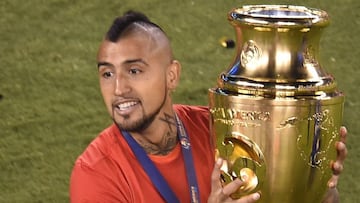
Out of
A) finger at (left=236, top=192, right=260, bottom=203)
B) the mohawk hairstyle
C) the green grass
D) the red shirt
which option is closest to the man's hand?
finger at (left=236, top=192, right=260, bottom=203)

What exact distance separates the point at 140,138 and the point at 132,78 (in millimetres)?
243

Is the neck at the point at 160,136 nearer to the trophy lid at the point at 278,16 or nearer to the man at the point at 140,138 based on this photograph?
the man at the point at 140,138

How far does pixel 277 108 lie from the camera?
115 inches

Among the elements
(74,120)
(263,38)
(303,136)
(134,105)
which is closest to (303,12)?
(263,38)

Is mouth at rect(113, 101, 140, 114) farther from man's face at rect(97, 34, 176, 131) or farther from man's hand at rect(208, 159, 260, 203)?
man's hand at rect(208, 159, 260, 203)

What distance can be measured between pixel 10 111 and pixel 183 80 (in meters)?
1.19

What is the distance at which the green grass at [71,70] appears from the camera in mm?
5715

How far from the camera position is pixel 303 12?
308 centimetres

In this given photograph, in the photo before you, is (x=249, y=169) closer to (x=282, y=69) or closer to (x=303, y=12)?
(x=282, y=69)

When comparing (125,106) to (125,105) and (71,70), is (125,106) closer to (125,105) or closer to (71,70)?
(125,105)

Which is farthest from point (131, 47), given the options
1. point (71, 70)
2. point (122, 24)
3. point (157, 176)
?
point (71, 70)

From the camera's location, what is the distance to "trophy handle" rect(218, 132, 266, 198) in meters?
2.99

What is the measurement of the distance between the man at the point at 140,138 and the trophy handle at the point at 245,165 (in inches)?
2.4

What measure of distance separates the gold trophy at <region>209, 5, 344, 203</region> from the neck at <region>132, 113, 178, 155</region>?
24 centimetres
